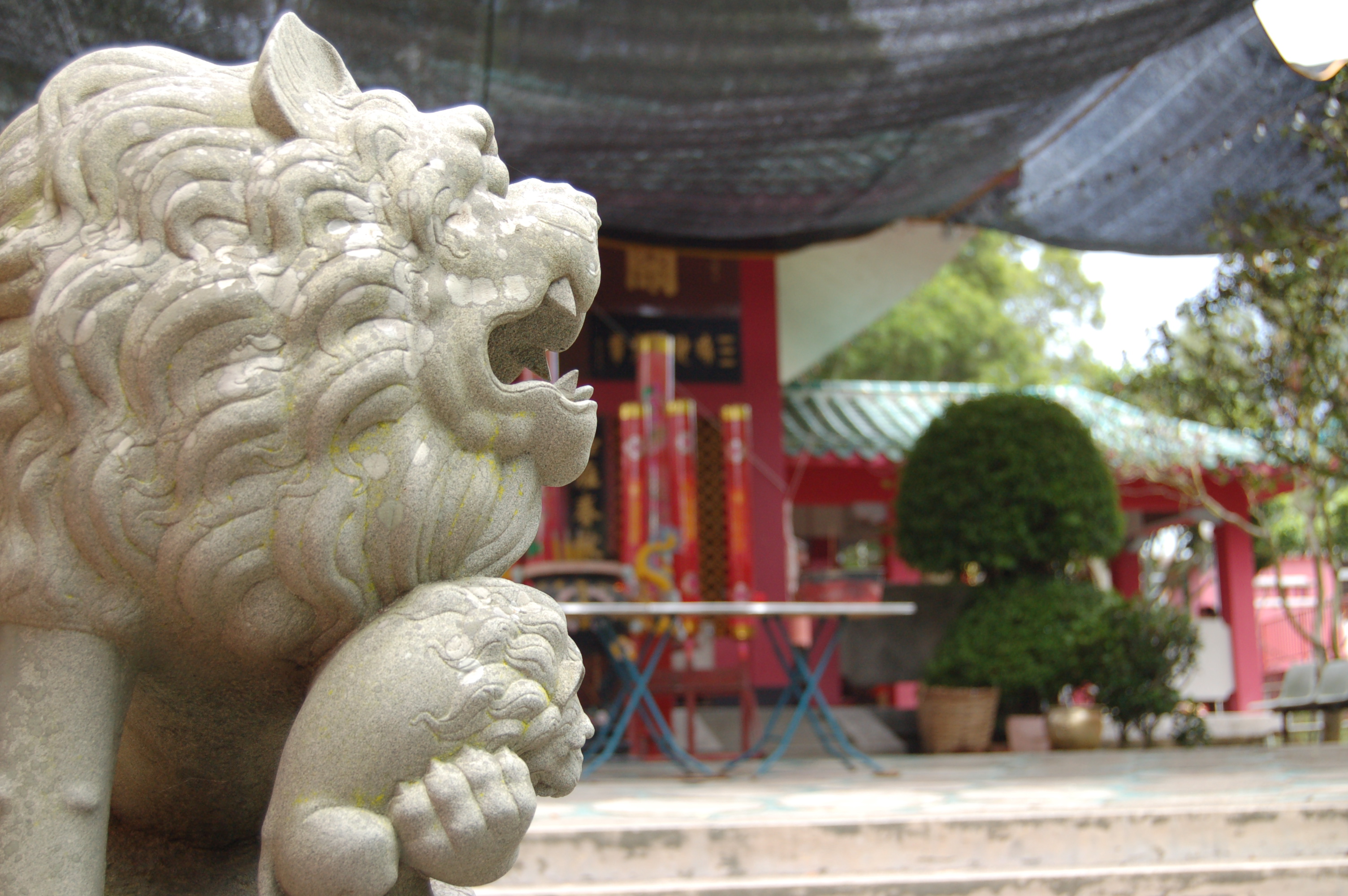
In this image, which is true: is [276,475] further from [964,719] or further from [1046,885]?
[964,719]

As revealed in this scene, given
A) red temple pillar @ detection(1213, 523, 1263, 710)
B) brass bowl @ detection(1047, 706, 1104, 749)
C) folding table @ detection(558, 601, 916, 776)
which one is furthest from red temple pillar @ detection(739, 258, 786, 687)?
red temple pillar @ detection(1213, 523, 1263, 710)

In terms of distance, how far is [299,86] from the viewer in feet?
2.59

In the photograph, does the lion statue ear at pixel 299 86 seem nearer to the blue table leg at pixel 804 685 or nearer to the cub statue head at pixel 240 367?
the cub statue head at pixel 240 367

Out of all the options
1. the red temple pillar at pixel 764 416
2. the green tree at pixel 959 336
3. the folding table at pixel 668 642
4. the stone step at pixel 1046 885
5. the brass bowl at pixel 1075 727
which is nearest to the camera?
the stone step at pixel 1046 885

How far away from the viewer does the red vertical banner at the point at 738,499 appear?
19.2 feet

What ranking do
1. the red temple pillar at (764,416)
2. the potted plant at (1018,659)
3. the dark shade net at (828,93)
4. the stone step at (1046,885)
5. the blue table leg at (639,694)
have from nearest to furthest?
1. the stone step at (1046,885)
2. the dark shade net at (828,93)
3. the blue table leg at (639,694)
4. the potted plant at (1018,659)
5. the red temple pillar at (764,416)

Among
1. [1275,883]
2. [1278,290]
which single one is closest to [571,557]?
[1278,290]

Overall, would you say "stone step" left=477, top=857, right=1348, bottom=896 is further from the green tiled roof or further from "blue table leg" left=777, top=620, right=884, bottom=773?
the green tiled roof

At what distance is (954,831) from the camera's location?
2.65 meters

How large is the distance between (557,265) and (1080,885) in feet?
6.58

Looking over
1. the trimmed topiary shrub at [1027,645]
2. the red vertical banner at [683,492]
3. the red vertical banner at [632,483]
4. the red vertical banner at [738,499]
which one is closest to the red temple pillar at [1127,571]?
the trimmed topiary shrub at [1027,645]

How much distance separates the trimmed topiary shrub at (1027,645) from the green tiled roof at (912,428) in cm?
237

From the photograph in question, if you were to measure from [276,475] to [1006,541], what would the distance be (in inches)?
235

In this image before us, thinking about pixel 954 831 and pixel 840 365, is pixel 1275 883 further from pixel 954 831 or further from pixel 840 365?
pixel 840 365
